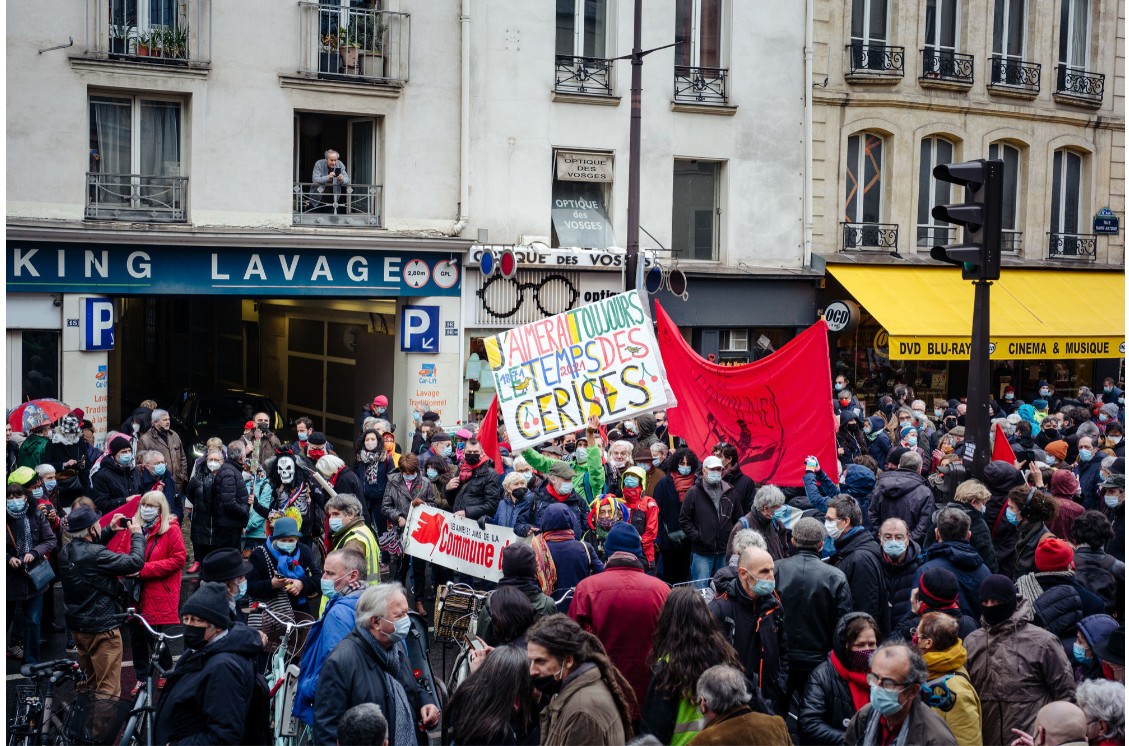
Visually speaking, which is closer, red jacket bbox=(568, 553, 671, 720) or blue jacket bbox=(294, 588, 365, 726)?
blue jacket bbox=(294, 588, 365, 726)

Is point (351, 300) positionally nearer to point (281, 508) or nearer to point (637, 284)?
point (637, 284)

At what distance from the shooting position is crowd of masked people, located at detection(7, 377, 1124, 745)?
5.76m

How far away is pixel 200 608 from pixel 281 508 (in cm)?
478

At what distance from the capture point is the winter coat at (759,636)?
7.12m

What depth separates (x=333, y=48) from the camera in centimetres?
1875

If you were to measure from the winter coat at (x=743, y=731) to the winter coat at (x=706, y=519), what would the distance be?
5.32 meters

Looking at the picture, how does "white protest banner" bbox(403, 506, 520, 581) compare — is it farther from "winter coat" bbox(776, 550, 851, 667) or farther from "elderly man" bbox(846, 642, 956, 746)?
"elderly man" bbox(846, 642, 956, 746)

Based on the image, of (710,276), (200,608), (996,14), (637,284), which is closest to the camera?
(200,608)

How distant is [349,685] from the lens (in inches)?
234

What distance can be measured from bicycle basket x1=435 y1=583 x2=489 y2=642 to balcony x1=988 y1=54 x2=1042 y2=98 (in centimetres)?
1889

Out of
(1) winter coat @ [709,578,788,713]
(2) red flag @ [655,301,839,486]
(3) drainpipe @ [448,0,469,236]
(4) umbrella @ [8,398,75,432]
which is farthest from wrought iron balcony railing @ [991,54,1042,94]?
(1) winter coat @ [709,578,788,713]

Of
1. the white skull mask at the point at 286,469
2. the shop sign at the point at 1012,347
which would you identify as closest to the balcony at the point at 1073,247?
the shop sign at the point at 1012,347

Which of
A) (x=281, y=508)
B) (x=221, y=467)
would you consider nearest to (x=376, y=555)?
(x=281, y=508)

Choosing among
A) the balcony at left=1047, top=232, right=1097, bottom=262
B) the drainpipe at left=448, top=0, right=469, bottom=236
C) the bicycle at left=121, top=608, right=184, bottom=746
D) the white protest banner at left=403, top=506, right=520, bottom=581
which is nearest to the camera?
the bicycle at left=121, top=608, right=184, bottom=746
